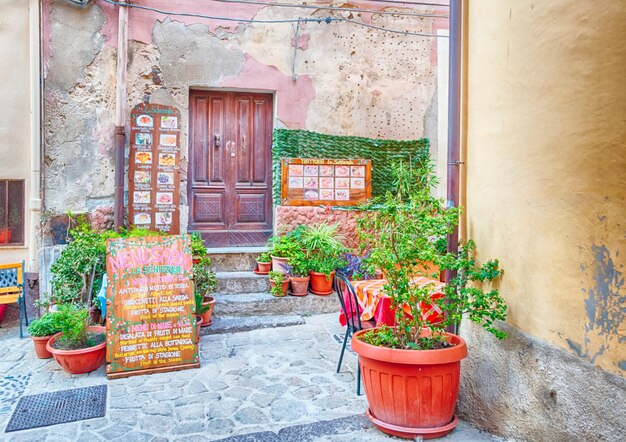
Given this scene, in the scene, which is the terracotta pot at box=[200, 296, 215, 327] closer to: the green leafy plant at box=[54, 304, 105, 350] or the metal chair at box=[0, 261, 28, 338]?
the green leafy plant at box=[54, 304, 105, 350]

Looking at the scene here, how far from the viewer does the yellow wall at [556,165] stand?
224 centimetres

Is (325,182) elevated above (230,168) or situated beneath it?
situated beneath

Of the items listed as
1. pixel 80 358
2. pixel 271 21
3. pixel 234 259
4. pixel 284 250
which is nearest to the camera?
pixel 80 358

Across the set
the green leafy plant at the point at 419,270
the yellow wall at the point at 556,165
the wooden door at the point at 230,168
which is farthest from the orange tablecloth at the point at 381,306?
the wooden door at the point at 230,168

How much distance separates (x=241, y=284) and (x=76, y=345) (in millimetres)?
2319

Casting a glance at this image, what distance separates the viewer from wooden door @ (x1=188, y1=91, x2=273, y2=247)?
682 cm

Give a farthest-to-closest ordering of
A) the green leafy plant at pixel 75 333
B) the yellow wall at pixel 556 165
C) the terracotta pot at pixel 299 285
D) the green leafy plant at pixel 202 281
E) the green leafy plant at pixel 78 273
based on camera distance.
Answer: the terracotta pot at pixel 299 285 → the green leafy plant at pixel 202 281 → the green leafy plant at pixel 78 273 → the green leafy plant at pixel 75 333 → the yellow wall at pixel 556 165

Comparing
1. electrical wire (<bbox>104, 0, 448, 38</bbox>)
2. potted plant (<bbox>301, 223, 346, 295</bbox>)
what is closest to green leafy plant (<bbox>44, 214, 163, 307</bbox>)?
potted plant (<bbox>301, 223, 346, 295</bbox>)

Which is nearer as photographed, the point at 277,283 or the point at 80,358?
the point at 80,358

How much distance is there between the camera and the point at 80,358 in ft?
13.6

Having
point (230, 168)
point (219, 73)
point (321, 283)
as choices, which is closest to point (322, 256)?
point (321, 283)

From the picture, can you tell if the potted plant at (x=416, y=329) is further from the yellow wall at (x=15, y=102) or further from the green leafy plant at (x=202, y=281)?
the yellow wall at (x=15, y=102)

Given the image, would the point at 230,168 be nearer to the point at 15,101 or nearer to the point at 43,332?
the point at 15,101

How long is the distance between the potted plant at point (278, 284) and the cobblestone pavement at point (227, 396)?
2.98 feet
